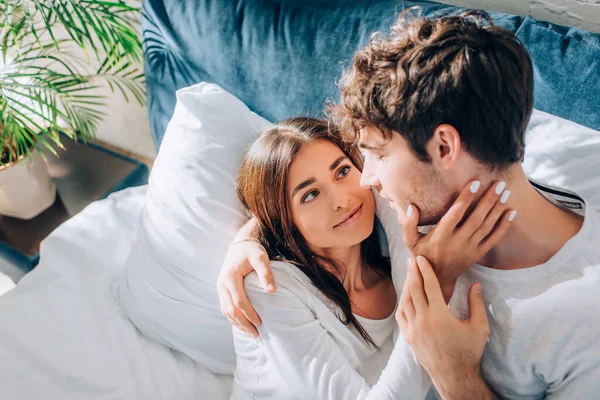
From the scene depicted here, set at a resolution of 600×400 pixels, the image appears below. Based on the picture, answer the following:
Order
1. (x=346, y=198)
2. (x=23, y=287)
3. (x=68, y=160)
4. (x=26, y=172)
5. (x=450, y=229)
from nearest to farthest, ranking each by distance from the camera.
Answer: (x=450, y=229)
(x=346, y=198)
(x=23, y=287)
(x=26, y=172)
(x=68, y=160)

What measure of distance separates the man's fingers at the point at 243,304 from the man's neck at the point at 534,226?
541mm

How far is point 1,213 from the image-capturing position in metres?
2.07

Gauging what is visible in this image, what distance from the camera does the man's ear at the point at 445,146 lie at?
778mm

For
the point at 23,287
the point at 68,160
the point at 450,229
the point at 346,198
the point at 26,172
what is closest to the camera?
the point at 450,229

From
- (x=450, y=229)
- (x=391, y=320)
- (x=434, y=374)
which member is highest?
(x=450, y=229)

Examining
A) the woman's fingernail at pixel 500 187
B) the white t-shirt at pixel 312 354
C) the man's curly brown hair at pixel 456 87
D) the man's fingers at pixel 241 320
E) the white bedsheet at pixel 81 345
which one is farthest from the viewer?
the white bedsheet at pixel 81 345

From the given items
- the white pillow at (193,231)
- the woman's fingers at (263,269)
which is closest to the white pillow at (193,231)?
the white pillow at (193,231)

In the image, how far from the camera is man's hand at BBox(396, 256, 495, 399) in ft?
2.88

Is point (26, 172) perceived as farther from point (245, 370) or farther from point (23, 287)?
point (245, 370)

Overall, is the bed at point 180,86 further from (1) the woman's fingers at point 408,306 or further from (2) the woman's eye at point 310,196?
(1) the woman's fingers at point 408,306

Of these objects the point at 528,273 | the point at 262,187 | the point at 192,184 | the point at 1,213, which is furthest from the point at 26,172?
the point at 528,273

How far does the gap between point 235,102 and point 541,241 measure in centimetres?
90

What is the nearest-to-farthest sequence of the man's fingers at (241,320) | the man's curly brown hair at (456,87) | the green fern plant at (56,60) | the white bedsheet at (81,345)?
the man's curly brown hair at (456,87) → the man's fingers at (241,320) → the white bedsheet at (81,345) → the green fern plant at (56,60)

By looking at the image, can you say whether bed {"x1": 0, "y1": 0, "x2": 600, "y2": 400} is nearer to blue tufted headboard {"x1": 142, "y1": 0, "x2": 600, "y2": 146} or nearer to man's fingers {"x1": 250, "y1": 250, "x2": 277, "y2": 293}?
blue tufted headboard {"x1": 142, "y1": 0, "x2": 600, "y2": 146}
